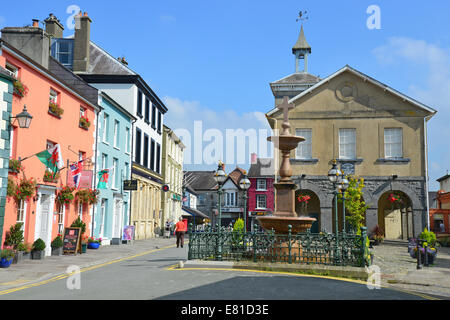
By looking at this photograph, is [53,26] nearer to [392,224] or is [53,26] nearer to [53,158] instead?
[53,158]

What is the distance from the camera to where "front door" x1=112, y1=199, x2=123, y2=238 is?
27.9 meters

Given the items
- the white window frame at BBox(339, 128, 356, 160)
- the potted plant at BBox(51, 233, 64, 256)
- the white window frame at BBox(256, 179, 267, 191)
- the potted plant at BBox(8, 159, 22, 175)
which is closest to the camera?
the potted plant at BBox(8, 159, 22, 175)

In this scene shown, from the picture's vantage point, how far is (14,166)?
15734 mm

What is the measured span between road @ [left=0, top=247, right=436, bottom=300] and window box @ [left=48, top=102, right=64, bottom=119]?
30.5 ft

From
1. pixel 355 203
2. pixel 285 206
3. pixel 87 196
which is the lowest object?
pixel 285 206

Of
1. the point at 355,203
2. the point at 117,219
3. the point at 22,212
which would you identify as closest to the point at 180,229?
the point at 117,219

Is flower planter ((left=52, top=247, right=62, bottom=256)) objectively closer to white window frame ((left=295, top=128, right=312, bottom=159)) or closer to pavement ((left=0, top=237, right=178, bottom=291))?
pavement ((left=0, top=237, right=178, bottom=291))

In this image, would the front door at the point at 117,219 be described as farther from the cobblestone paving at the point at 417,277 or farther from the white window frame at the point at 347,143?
the cobblestone paving at the point at 417,277

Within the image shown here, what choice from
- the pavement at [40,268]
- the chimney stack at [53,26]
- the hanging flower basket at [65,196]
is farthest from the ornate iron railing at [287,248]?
the chimney stack at [53,26]

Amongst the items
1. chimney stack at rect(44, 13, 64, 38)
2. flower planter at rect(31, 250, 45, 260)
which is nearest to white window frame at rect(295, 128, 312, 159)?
flower planter at rect(31, 250, 45, 260)

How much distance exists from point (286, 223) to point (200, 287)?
5156 mm

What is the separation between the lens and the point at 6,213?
15.6 meters

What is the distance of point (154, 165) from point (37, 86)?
810 inches
